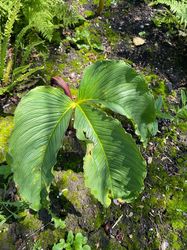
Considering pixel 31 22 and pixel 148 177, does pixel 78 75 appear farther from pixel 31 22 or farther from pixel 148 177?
pixel 148 177

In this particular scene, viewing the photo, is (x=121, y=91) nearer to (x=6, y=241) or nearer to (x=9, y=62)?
(x=9, y=62)

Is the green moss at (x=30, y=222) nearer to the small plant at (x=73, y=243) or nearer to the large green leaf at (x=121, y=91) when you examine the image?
the small plant at (x=73, y=243)

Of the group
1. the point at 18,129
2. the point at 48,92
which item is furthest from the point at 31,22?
the point at 18,129

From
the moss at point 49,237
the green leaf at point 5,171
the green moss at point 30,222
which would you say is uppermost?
the green leaf at point 5,171

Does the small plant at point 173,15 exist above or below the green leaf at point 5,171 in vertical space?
above

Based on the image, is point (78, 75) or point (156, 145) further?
point (78, 75)

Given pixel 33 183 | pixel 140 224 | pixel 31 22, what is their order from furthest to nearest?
pixel 31 22
pixel 140 224
pixel 33 183

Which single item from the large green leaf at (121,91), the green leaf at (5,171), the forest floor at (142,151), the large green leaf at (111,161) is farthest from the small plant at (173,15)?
the green leaf at (5,171)

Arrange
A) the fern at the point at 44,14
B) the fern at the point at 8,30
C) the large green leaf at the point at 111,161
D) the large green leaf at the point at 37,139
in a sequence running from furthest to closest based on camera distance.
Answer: the fern at the point at 44,14, the fern at the point at 8,30, the large green leaf at the point at 111,161, the large green leaf at the point at 37,139
